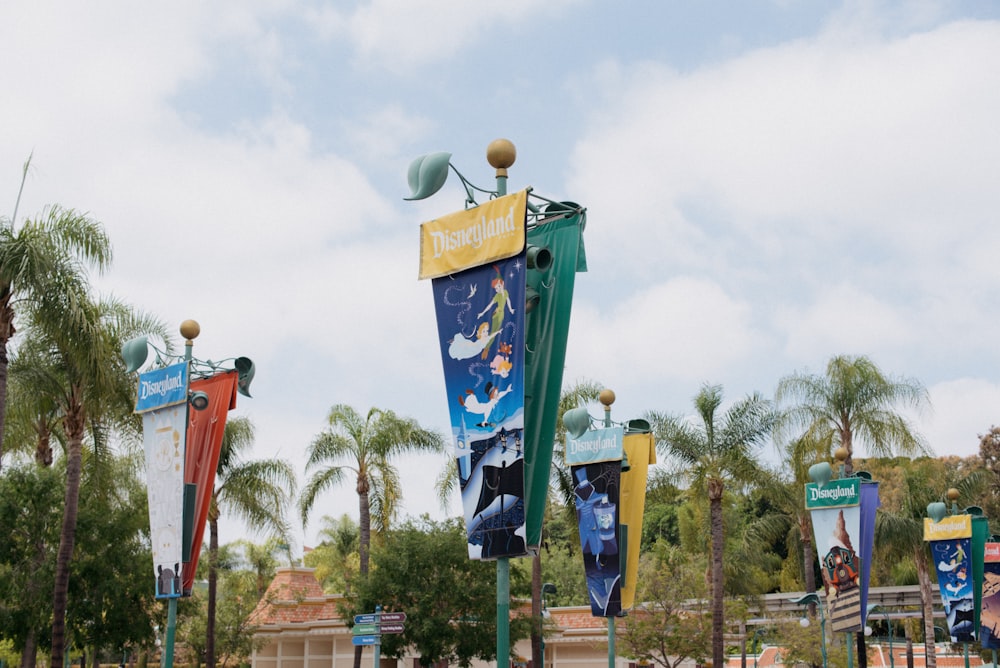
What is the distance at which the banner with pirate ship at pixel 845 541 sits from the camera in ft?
77.8

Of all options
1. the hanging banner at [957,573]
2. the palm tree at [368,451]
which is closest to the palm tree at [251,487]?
the palm tree at [368,451]

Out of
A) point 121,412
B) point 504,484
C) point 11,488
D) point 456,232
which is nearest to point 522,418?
point 504,484

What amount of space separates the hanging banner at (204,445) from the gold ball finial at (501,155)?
824 cm

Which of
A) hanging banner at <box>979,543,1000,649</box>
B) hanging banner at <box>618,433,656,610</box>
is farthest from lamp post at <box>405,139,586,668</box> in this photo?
hanging banner at <box>979,543,1000,649</box>

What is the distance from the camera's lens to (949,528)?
29953mm

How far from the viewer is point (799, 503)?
123 feet

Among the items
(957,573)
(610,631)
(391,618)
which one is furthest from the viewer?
(957,573)

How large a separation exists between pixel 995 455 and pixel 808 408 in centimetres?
2843

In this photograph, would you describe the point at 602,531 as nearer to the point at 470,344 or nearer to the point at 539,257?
the point at 470,344

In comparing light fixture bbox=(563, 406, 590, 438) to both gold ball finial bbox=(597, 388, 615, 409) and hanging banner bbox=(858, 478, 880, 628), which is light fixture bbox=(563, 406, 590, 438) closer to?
gold ball finial bbox=(597, 388, 615, 409)

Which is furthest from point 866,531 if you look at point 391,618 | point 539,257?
point 539,257

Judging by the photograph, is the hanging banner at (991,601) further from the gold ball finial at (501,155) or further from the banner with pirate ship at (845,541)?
the gold ball finial at (501,155)

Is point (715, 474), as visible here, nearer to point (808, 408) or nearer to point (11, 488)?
point (808, 408)

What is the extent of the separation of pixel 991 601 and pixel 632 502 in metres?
15.7
